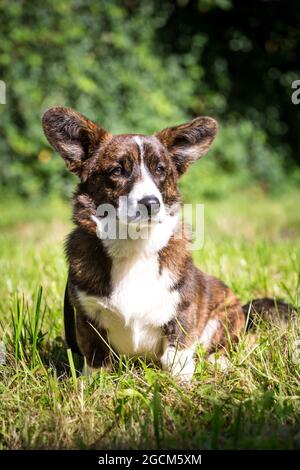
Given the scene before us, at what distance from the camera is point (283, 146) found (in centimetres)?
1015

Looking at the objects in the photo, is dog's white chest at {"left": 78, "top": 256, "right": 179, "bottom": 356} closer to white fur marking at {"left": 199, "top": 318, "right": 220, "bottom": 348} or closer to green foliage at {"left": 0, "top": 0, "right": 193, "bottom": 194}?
white fur marking at {"left": 199, "top": 318, "right": 220, "bottom": 348}

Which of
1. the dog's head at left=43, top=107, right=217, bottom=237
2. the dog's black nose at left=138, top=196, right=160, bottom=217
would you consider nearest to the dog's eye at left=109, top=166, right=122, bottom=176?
the dog's head at left=43, top=107, right=217, bottom=237

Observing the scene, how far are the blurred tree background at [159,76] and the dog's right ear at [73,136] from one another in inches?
154

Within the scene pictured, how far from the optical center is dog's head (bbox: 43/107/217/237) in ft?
9.44

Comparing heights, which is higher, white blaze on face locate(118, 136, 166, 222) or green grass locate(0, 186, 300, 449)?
white blaze on face locate(118, 136, 166, 222)

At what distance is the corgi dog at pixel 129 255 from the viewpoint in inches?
112

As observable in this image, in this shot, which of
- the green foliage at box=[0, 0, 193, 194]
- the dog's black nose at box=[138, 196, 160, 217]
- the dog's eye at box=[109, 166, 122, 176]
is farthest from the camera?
the green foliage at box=[0, 0, 193, 194]

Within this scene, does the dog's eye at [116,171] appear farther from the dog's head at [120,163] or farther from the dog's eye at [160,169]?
the dog's eye at [160,169]

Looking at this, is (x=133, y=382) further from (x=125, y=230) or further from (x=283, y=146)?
(x=283, y=146)

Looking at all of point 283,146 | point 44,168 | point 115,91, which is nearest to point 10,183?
point 44,168

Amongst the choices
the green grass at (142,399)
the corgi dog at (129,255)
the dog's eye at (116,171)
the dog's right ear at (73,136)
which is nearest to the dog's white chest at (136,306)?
the corgi dog at (129,255)

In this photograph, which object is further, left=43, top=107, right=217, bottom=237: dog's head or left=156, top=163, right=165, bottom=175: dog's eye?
left=156, top=163, right=165, bottom=175: dog's eye

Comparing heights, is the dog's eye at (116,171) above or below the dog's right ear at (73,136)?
below
